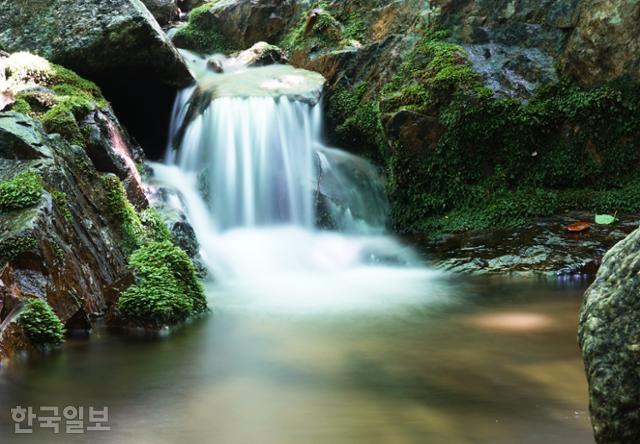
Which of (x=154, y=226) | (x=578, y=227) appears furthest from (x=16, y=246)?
(x=578, y=227)

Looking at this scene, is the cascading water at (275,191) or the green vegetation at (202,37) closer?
the cascading water at (275,191)

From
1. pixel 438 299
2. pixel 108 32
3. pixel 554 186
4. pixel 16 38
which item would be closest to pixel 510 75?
pixel 554 186

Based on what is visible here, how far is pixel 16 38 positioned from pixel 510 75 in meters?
8.48

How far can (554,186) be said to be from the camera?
10188mm

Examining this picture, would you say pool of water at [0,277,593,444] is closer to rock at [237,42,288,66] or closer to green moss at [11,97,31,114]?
green moss at [11,97,31,114]

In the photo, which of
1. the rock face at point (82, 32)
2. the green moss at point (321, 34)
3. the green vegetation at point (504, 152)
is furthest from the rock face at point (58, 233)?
the green moss at point (321, 34)

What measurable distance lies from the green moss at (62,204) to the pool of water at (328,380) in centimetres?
142

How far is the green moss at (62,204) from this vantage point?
6.15 meters

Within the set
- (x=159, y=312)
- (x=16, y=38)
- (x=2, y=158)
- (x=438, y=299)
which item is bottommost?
(x=438, y=299)

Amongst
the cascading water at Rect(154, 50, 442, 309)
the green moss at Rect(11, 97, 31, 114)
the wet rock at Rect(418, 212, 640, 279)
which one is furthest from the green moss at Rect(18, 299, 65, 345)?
the wet rock at Rect(418, 212, 640, 279)

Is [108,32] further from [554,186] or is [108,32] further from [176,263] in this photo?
[554,186]

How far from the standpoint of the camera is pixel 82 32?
33.7 ft

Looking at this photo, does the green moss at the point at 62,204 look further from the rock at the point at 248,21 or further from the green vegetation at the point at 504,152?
the rock at the point at 248,21

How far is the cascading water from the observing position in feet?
30.1
